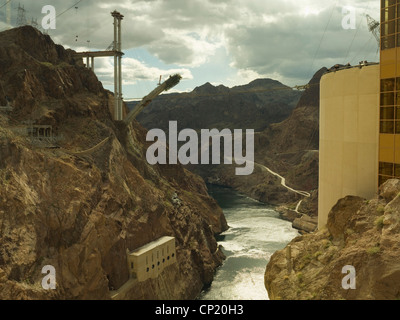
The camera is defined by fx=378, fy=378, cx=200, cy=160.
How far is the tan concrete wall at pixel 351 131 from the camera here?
45.0 ft

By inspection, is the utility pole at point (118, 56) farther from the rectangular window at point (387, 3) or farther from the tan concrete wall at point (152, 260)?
the rectangular window at point (387, 3)

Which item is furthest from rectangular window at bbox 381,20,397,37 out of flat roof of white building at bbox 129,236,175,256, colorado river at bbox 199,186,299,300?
colorado river at bbox 199,186,299,300

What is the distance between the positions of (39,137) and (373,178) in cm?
3690

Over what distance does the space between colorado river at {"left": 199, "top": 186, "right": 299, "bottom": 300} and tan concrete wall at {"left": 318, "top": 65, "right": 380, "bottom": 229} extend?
126 feet

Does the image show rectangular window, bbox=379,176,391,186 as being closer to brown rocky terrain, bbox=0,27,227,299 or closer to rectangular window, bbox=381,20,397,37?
rectangular window, bbox=381,20,397,37

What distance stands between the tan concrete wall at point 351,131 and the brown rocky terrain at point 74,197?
84.0ft

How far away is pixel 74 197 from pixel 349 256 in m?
33.0

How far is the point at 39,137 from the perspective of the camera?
41625mm

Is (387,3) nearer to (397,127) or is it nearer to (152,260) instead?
(397,127)

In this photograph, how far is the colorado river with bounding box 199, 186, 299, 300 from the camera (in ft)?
179
